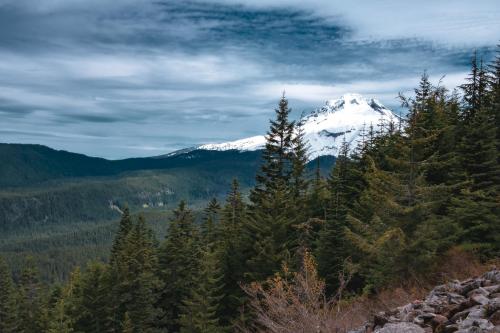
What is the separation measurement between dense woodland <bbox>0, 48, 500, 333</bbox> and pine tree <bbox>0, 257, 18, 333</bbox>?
18cm

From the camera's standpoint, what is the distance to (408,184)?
21.3 meters

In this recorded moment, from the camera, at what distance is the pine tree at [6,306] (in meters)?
53.9

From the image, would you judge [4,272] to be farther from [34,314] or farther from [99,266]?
[99,266]

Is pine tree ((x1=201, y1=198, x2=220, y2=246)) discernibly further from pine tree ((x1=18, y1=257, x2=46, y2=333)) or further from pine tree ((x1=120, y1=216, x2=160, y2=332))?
pine tree ((x1=18, y1=257, x2=46, y2=333))

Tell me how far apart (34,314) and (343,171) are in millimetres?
44144

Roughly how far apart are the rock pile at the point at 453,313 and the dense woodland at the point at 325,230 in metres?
3.86

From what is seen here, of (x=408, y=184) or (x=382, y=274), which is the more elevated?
(x=408, y=184)

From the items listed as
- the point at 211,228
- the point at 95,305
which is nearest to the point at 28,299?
the point at 95,305

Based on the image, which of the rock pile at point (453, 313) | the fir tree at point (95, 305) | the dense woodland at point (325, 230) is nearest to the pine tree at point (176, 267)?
the dense woodland at point (325, 230)

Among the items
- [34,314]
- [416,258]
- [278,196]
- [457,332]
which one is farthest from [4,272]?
[457,332]

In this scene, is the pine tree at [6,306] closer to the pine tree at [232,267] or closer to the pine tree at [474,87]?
the pine tree at [232,267]

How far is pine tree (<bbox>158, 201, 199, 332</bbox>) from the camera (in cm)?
4028

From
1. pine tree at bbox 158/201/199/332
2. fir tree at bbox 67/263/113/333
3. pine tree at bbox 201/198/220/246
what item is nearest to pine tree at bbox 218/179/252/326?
pine tree at bbox 158/201/199/332

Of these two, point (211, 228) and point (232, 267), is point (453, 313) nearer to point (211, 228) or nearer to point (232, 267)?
point (232, 267)
